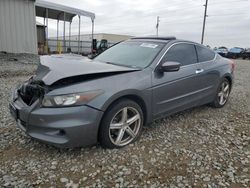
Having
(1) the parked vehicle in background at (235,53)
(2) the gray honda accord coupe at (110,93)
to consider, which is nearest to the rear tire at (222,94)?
(2) the gray honda accord coupe at (110,93)

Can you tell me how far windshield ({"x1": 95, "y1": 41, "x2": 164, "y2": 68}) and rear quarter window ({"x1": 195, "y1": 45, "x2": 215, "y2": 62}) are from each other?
1.05 metres

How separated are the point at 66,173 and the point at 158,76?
5.99ft

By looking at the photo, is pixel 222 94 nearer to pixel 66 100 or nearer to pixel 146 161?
pixel 146 161

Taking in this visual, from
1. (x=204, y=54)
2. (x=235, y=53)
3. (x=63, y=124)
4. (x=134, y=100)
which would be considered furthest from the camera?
(x=235, y=53)

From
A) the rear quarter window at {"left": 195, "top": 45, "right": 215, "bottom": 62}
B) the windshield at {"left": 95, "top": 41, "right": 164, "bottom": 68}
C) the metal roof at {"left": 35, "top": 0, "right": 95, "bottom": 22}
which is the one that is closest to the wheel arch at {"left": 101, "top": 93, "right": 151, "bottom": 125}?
the windshield at {"left": 95, "top": 41, "right": 164, "bottom": 68}

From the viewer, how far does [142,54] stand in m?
3.83

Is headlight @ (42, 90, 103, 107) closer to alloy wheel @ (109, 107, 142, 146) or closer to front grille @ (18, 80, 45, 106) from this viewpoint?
front grille @ (18, 80, 45, 106)

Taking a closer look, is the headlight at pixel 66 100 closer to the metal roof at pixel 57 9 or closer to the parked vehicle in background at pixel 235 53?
the metal roof at pixel 57 9

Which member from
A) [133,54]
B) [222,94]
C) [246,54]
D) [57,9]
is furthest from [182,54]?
[246,54]

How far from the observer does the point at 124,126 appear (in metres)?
3.23

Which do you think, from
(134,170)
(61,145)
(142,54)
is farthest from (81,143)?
(142,54)

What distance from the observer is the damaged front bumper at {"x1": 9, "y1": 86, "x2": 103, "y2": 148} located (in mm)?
2686

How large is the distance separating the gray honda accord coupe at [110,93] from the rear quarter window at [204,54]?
0.22 meters

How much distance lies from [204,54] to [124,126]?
249cm
